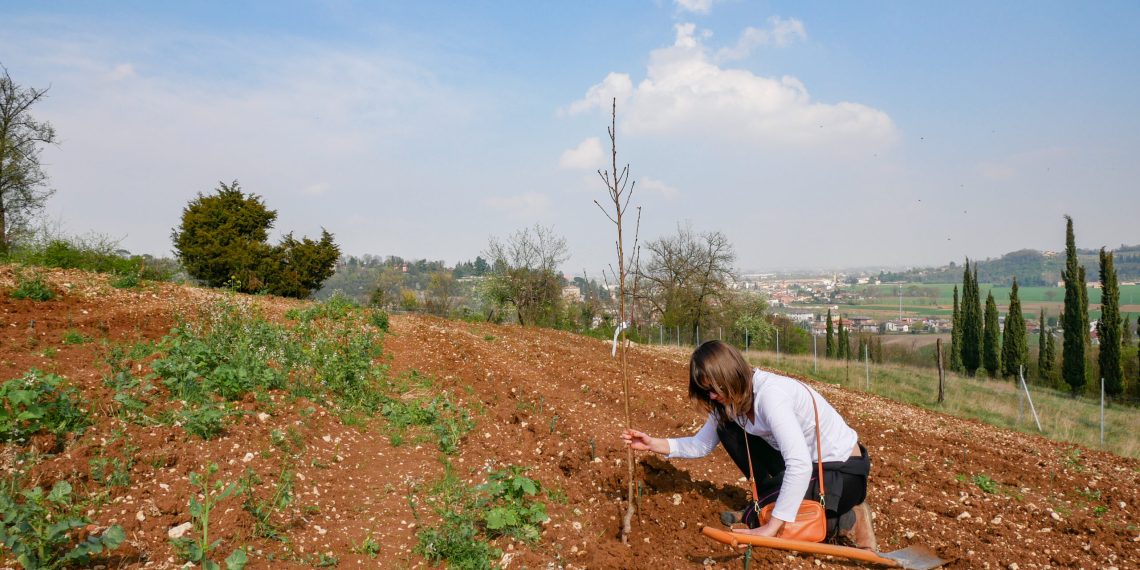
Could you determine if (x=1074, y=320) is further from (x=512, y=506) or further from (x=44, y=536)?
(x=44, y=536)

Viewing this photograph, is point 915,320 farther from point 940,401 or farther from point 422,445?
point 422,445

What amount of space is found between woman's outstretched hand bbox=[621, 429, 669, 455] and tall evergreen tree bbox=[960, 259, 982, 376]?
3807 centimetres

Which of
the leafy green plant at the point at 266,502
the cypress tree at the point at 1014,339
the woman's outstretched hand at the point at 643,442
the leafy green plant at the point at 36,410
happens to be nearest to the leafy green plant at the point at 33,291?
the leafy green plant at the point at 36,410

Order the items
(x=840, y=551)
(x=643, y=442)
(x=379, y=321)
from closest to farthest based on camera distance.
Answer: (x=840, y=551), (x=643, y=442), (x=379, y=321)

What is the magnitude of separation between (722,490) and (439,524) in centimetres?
195

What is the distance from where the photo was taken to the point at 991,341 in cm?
3384

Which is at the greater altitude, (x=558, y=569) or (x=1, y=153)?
(x=1, y=153)

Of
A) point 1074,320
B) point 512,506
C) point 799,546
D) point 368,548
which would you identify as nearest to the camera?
point 799,546

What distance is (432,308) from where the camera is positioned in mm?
22969

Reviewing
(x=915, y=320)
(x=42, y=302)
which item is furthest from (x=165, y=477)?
(x=915, y=320)

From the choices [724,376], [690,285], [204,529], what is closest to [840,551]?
[724,376]

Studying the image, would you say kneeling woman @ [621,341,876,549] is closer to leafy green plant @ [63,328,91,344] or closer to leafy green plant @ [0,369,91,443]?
leafy green plant @ [0,369,91,443]

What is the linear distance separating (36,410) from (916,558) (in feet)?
18.0

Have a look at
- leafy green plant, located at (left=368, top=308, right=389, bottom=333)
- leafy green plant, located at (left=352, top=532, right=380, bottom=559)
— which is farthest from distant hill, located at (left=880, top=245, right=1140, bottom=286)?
leafy green plant, located at (left=352, top=532, right=380, bottom=559)
